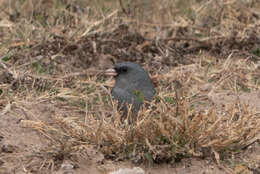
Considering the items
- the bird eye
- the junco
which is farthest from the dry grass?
the bird eye

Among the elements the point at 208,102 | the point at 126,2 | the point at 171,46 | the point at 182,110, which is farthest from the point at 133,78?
the point at 126,2

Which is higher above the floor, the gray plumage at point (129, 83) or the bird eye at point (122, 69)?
the bird eye at point (122, 69)

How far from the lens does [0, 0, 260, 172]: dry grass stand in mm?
2895

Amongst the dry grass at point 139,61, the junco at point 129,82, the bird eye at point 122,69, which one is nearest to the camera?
the dry grass at point 139,61

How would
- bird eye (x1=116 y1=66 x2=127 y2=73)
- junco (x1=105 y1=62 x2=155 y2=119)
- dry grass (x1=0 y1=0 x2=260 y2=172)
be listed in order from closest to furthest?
dry grass (x1=0 y1=0 x2=260 y2=172) < junco (x1=105 y1=62 x2=155 y2=119) < bird eye (x1=116 y1=66 x2=127 y2=73)

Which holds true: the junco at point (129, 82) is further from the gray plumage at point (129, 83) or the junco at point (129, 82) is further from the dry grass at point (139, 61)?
the dry grass at point (139, 61)

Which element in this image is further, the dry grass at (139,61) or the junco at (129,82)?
the junco at (129,82)

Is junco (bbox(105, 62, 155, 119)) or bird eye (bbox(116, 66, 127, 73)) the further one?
bird eye (bbox(116, 66, 127, 73))

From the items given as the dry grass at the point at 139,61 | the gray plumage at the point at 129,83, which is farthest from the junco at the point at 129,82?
the dry grass at the point at 139,61

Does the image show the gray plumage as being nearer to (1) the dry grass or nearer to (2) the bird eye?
(2) the bird eye

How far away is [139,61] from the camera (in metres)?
5.21

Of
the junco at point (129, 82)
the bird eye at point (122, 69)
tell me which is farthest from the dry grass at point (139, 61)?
the bird eye at point (122, 69)

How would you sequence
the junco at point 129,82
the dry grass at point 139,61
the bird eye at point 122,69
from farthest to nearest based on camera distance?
the bird eye at point 122,69
the junco at point 129,82
the dry grass at point 139,61

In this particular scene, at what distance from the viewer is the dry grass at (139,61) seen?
9.50ft
